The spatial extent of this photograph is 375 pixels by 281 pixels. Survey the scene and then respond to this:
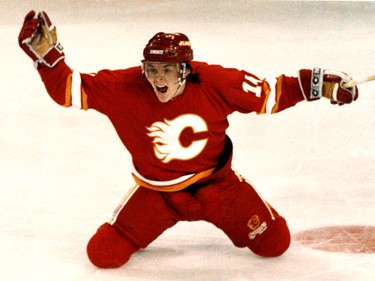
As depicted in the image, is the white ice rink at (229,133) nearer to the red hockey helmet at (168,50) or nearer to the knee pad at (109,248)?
the knee pad at (109,248)

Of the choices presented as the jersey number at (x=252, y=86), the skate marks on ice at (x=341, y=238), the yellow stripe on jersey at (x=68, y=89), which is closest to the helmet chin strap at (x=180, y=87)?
the jersey number at (x=252, y=86)

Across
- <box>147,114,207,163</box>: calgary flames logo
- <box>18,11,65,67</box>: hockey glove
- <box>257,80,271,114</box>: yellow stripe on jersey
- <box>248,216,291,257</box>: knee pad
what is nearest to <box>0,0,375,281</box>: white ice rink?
<box>248,216,291,257</box>: knee pad

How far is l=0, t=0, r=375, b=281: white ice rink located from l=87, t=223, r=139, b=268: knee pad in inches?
1.1

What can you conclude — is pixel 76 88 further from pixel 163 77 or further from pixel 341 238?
pixel 341 238

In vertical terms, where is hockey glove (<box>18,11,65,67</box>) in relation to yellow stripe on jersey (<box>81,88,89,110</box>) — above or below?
above

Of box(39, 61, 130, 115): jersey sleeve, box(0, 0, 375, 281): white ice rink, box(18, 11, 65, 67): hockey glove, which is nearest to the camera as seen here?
box(18, 11, 65, 67): hockey glove

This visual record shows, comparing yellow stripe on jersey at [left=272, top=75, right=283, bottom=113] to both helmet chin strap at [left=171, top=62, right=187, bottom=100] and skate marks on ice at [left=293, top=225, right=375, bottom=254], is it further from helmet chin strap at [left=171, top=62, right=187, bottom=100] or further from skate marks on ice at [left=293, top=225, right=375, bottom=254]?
skate marks on ice at [left=293, top=225, right=375, bottom=254]

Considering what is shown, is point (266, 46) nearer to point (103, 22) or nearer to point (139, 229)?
point (103, 22)

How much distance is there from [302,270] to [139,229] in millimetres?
463

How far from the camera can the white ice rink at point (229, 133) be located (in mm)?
2549

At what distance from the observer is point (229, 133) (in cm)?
357

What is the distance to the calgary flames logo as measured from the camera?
247 cm

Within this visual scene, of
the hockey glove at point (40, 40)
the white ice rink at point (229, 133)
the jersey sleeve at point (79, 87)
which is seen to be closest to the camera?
the hockey glove at point (40, 40)

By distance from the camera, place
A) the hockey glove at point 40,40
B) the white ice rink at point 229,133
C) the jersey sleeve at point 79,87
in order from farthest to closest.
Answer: the white ice rink at point 229,133 < the jersey sleeve at point 79,87 < the hockey glove at point 40,40
